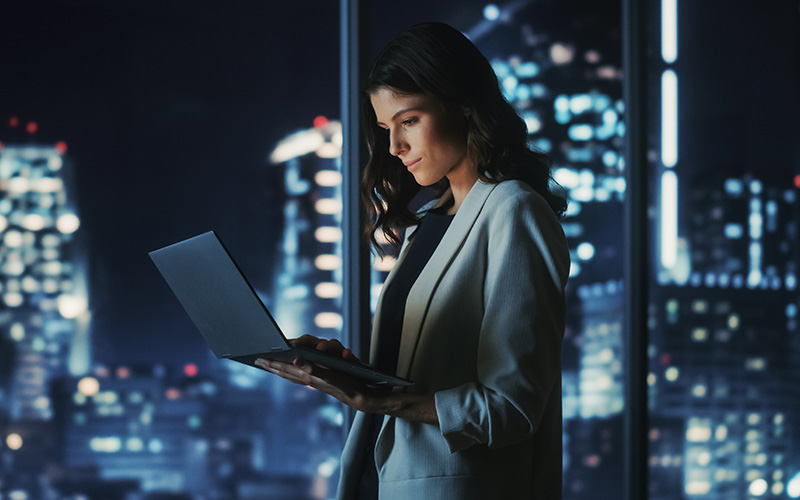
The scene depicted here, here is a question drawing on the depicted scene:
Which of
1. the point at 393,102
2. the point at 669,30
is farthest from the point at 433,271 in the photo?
the point at 669,30

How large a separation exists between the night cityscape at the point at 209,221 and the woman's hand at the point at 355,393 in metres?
0.53

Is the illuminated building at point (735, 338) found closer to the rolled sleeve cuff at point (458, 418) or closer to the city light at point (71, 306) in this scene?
the rolled sleeve cuff at point (458, 418)

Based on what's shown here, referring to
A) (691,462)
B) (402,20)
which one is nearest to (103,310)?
(402,20)

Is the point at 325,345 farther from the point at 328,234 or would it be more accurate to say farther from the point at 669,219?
the point at 669,219

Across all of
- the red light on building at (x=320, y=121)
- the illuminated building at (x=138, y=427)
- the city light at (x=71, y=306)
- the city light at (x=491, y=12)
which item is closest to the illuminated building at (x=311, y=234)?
the red light on building at (x=320, y=121)

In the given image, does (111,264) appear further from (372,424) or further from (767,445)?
(767,445)

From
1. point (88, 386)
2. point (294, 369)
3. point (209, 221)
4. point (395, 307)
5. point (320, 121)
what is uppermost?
point (320, 121)

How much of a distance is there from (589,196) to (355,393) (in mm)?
1872

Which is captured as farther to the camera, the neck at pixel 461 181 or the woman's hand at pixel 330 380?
the neck at pixel 461 181

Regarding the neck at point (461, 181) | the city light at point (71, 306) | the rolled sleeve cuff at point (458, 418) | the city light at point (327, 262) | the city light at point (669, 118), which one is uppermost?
the city light at point (669, 118)

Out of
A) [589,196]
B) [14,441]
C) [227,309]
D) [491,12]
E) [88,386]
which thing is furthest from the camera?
[589,196]

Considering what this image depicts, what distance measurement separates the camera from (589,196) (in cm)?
277

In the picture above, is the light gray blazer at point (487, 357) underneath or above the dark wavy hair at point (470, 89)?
underneath

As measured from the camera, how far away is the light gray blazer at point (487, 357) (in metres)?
1.10
